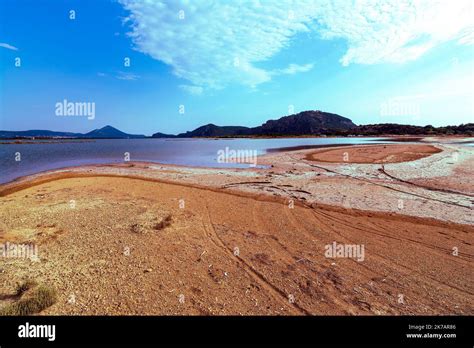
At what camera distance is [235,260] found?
6.83 m

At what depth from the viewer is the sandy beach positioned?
5074 mm

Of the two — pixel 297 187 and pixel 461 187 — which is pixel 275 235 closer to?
pixel 297 187

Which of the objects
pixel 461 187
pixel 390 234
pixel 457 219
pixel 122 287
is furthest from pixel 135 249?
pixel 461 187

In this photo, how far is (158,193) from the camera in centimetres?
1469

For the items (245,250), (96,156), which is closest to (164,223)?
(245,250)

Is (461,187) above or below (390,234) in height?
above

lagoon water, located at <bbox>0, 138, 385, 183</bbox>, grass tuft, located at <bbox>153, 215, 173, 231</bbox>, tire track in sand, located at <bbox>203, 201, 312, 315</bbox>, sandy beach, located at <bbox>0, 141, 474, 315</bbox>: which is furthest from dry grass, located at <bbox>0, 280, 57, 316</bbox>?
lagoon water, located at <bbox>0, 138, 385, 183</bbox>

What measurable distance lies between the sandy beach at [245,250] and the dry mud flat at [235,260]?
0.11 ft

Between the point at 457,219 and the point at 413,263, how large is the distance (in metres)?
5.22

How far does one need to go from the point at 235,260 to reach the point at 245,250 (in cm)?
72

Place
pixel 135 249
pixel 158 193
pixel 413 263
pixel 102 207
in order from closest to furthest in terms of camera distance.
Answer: pixel 413 263, pixel 135 249, pixel 102 207, pixel 158 193

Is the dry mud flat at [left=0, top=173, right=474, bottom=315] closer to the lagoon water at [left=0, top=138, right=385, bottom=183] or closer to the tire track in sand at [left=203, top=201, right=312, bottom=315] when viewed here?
the tire track in sand at [left=203, top=201, right=312, bottom=315]

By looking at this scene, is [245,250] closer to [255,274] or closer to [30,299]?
[255,274]

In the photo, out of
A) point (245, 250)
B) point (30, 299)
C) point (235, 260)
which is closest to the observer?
point (30, 299)
